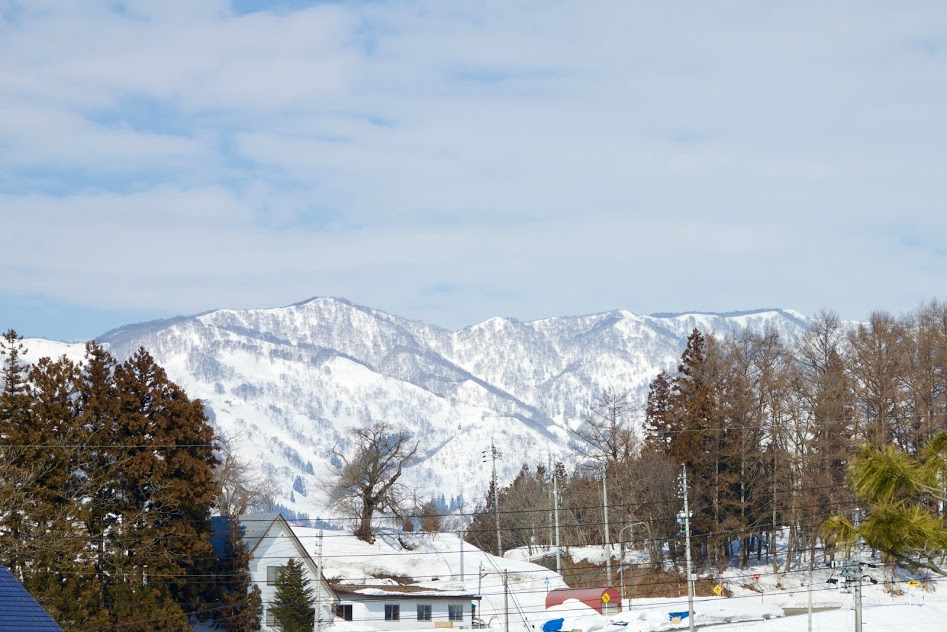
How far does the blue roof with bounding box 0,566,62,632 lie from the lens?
809 inches

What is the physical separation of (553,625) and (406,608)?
36.4ft

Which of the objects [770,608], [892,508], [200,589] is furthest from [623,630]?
[892,508]

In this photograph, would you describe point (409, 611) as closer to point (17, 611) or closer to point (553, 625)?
point (553, 625)

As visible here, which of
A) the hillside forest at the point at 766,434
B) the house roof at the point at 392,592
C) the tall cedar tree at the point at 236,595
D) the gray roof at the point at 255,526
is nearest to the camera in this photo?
the tall cedar tree at the point at 236,595

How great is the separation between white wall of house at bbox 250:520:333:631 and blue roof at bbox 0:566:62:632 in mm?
45056

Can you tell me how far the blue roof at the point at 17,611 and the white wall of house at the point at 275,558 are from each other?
45.1m

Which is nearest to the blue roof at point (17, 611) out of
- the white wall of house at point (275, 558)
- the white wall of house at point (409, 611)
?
the white wall of house at point (275, 558)

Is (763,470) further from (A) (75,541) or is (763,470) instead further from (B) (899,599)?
(A) (75,541)

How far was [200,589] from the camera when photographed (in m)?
54.0

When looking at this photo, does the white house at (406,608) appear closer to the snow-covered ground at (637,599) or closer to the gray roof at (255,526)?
the snow-covered ground at (637,599)

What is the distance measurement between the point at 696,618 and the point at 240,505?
57.5m

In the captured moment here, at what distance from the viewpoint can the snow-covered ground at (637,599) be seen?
190ft

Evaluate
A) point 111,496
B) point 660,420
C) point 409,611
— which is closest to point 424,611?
point 409,611

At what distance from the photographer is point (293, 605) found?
59219 millimetres
